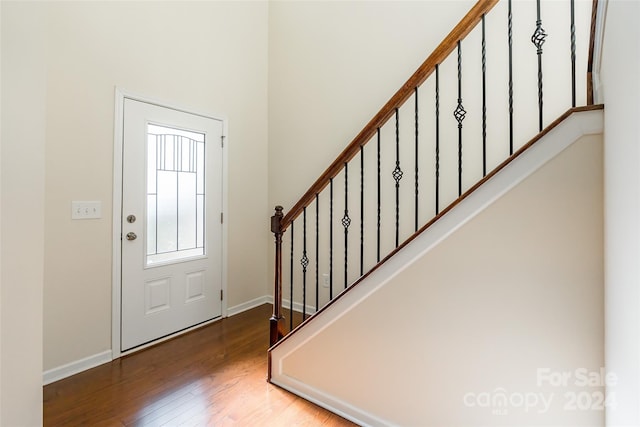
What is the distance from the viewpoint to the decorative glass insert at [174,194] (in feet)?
8.49

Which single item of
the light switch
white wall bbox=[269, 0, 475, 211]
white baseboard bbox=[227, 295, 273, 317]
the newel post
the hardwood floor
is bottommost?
the hardwood floor

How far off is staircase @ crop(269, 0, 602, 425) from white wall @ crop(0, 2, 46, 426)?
120cm

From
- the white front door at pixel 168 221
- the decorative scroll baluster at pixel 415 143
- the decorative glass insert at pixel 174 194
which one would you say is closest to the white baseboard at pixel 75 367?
the white front door at pixel 168 221

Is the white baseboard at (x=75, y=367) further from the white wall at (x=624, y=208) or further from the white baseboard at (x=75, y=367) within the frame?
the white wall at (x=624, y=208)

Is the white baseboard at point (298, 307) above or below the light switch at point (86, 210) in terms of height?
below

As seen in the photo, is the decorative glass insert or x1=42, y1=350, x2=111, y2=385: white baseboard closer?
x1=42, y1=350, x2=111, y2=385: white baseboard

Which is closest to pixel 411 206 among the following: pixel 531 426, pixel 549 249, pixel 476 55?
pixel 476 55

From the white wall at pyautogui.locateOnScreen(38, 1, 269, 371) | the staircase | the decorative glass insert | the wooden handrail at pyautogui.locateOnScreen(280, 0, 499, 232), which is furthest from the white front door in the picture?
the wooden handrail at pyautogui.locateOnScreen(280, 0, 499, 232)

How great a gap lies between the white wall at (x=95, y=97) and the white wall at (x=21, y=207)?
0.80 meters

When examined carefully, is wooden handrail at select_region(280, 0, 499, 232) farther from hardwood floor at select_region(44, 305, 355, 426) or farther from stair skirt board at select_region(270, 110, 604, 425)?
hardwood floor at select_region(44, 305, 355, 426)

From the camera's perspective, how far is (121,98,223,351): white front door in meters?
2.45

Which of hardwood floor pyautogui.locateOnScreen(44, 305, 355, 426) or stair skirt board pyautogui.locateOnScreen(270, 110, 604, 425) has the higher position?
stair skirt board pyautogui.locateOnScreen(270, 110, 604, 425)

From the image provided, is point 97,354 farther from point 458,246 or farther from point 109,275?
point 458,246

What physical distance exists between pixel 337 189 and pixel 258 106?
1.38 metres
